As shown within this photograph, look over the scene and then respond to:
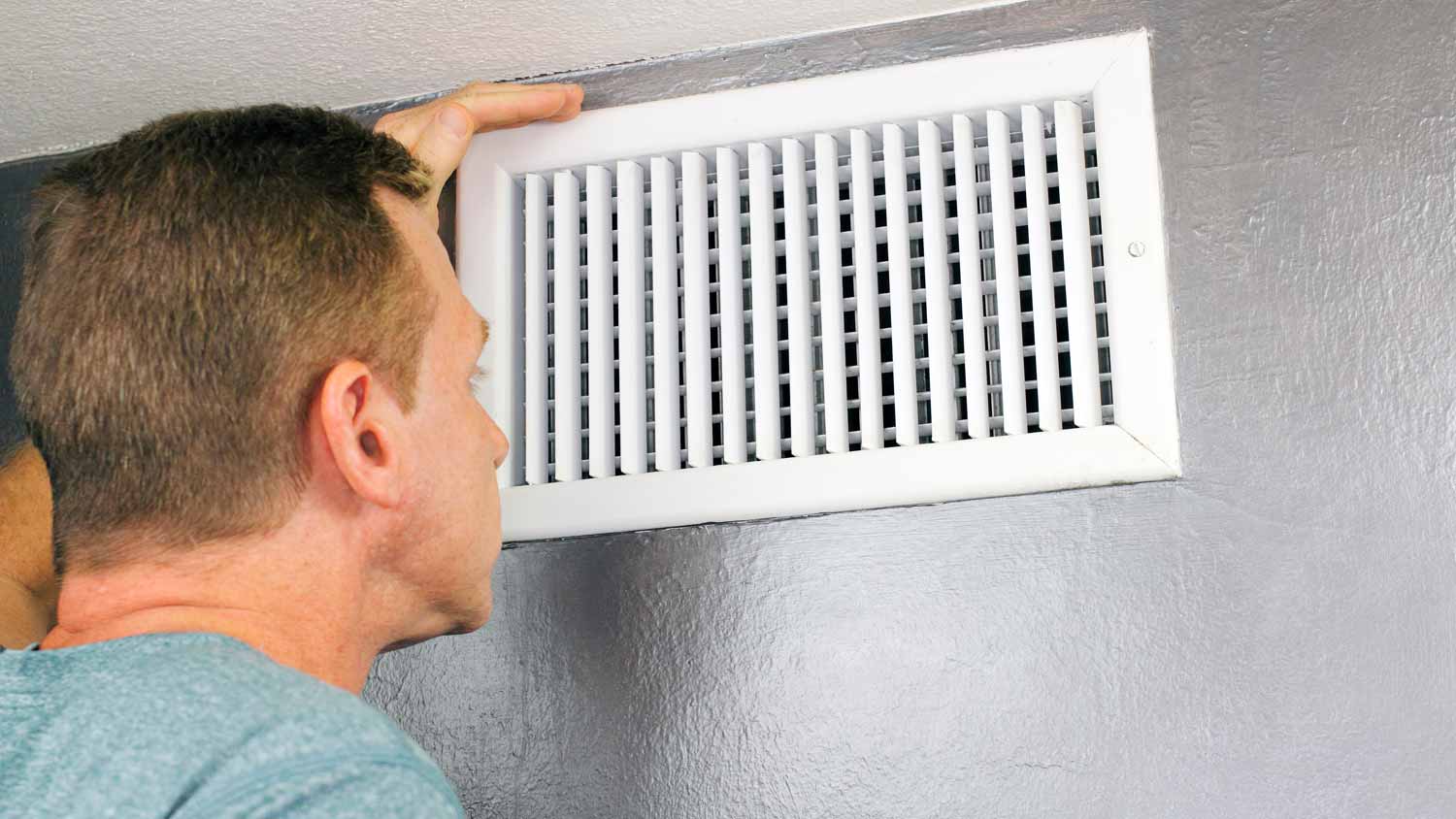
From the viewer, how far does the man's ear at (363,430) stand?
3.05ft

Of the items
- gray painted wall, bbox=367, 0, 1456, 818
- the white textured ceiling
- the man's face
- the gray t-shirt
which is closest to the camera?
the gray t-shirt

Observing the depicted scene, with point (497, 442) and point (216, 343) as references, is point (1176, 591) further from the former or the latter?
point (216, 343)

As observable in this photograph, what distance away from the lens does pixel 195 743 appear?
2.36 feet

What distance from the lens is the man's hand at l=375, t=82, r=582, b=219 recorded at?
1.41m

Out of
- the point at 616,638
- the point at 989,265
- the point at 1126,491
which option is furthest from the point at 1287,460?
the point at 616,638

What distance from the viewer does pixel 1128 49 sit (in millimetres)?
1339

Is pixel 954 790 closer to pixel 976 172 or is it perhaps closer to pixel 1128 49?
pixel 976 172

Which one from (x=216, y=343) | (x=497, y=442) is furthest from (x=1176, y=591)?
(x=216, y=343)

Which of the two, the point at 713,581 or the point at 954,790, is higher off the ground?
the point at 713,581

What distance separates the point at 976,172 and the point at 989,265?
0.10 m

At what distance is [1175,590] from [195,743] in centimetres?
82

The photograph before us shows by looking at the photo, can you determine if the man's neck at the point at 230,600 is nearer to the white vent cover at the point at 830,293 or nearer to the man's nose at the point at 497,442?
the man's nose at the point at 497,442

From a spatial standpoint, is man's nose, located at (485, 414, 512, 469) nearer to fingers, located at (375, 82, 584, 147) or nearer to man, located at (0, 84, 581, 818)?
man, located at (0, 84, 581, 818)

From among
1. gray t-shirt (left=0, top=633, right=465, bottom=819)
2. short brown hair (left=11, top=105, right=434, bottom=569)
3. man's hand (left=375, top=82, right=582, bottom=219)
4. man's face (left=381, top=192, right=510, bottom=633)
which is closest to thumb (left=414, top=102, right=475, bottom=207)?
man's hand (left=375, top=82, right=582, bottom=219)
